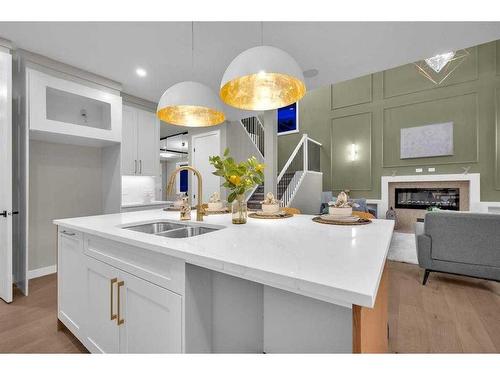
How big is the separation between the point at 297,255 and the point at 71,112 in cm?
363

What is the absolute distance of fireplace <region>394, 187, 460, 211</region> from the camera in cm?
621

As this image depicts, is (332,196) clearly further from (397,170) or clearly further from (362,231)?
(362,231)

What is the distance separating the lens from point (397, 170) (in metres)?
6.75

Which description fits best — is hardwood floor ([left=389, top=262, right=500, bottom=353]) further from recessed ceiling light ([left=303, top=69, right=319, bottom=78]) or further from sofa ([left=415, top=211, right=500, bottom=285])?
recessed ceiling light ([left=303, top=69, right=319, bottom=78])

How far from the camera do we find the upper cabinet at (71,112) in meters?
2.56

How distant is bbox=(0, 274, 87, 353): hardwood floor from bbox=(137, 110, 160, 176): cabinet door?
81.1 inches

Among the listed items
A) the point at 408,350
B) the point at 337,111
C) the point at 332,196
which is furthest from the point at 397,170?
the point at 408,350

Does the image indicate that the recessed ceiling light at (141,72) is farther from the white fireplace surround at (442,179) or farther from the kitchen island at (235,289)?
the white fireplace surround at (442,179)

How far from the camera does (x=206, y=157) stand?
509 centimetres

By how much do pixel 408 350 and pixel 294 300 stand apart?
4.32 feet

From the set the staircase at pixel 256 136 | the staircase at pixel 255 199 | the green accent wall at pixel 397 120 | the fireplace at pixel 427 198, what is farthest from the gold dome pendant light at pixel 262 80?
the fireplace at pixel 427 198

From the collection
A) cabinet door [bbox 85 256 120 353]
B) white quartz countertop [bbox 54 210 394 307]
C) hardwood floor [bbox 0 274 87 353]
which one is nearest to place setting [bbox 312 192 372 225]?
white quartz countertop [bbox 54 210 394 307]

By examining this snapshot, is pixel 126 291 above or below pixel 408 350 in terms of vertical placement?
above
